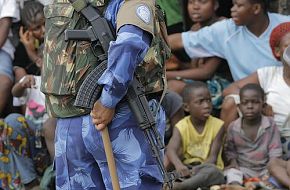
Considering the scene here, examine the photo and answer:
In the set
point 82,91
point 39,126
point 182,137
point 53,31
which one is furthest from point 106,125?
point 39,126

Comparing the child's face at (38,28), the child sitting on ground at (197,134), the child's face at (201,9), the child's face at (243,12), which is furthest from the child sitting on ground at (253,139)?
the child's face at (38,28)

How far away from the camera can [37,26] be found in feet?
21.8

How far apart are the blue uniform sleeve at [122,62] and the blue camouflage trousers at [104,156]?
0.50ft

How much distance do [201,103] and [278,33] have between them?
0.79 metres

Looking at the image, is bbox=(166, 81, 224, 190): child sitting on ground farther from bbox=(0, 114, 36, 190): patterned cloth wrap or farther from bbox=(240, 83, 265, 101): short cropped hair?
bbox=(0, 114, 36, 190): patterned cloth wrap

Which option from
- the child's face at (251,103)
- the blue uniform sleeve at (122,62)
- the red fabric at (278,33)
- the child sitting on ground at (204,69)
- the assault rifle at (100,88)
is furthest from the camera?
the child sitting on ground at (204,69)

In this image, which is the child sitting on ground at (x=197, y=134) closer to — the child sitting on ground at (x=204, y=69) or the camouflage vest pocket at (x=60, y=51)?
the child sitting on ground at (x=204, y=69)

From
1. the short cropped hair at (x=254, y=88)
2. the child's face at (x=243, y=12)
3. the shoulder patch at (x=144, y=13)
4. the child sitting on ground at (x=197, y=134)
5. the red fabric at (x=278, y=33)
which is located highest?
the shoulder patch at (x=144, y=13)

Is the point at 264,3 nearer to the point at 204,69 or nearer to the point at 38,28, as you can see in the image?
the point at 204,69

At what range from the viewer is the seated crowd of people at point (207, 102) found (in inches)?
224

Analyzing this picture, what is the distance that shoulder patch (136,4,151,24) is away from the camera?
3578mm

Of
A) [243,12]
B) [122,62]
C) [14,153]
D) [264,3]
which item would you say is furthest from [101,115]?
[264,3]

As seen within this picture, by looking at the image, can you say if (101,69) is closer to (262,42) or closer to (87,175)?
(87,175)

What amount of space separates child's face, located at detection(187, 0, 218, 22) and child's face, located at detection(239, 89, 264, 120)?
1.11 m
